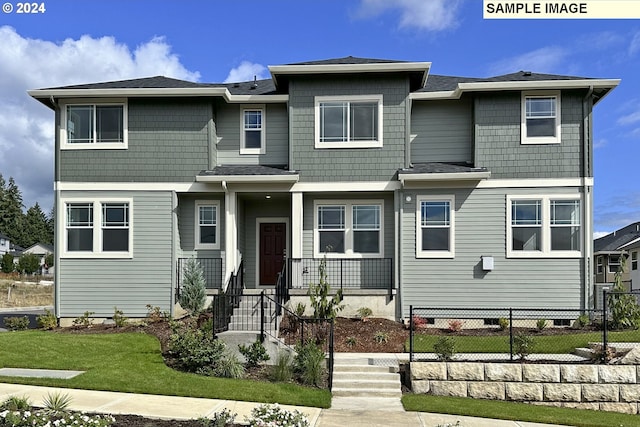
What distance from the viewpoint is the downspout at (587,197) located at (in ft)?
47.1

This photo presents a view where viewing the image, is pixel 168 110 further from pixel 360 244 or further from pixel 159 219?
pixel 360 244

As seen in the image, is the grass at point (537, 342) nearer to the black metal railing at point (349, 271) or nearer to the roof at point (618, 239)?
the black metal railing at point (349, 271)

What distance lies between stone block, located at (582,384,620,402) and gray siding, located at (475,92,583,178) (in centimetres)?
620

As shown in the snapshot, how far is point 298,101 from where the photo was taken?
1512cm

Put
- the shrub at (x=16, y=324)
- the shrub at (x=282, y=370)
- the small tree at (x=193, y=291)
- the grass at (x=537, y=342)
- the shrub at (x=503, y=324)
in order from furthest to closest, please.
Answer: the shrub at (x=16, y=324) → the small tree at (x=193, y=291) → the shrub at (x=503, y=324) → the grass at (x=537, y=342) → the shrub at (x=282, y=370)

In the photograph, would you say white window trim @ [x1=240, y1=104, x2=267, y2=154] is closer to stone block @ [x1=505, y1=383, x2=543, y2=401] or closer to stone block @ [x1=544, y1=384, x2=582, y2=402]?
stone block @ [x1=505, y1=383, x2=543, y2=401]

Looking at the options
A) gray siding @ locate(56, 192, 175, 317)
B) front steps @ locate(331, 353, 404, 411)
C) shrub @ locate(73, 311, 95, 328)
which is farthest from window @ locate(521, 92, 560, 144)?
shrub @ locate(73, 311, 95, 328)

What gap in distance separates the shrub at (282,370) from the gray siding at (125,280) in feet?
18.1

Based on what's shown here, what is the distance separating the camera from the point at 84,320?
568 inches

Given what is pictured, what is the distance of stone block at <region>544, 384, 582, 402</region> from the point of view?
10227 millimetres

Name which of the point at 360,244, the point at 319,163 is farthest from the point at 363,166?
the point at 360,244

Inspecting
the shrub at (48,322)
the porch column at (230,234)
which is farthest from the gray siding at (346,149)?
the shrub at (48,322)

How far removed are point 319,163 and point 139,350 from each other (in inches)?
267

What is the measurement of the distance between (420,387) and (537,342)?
3424 millimetres
